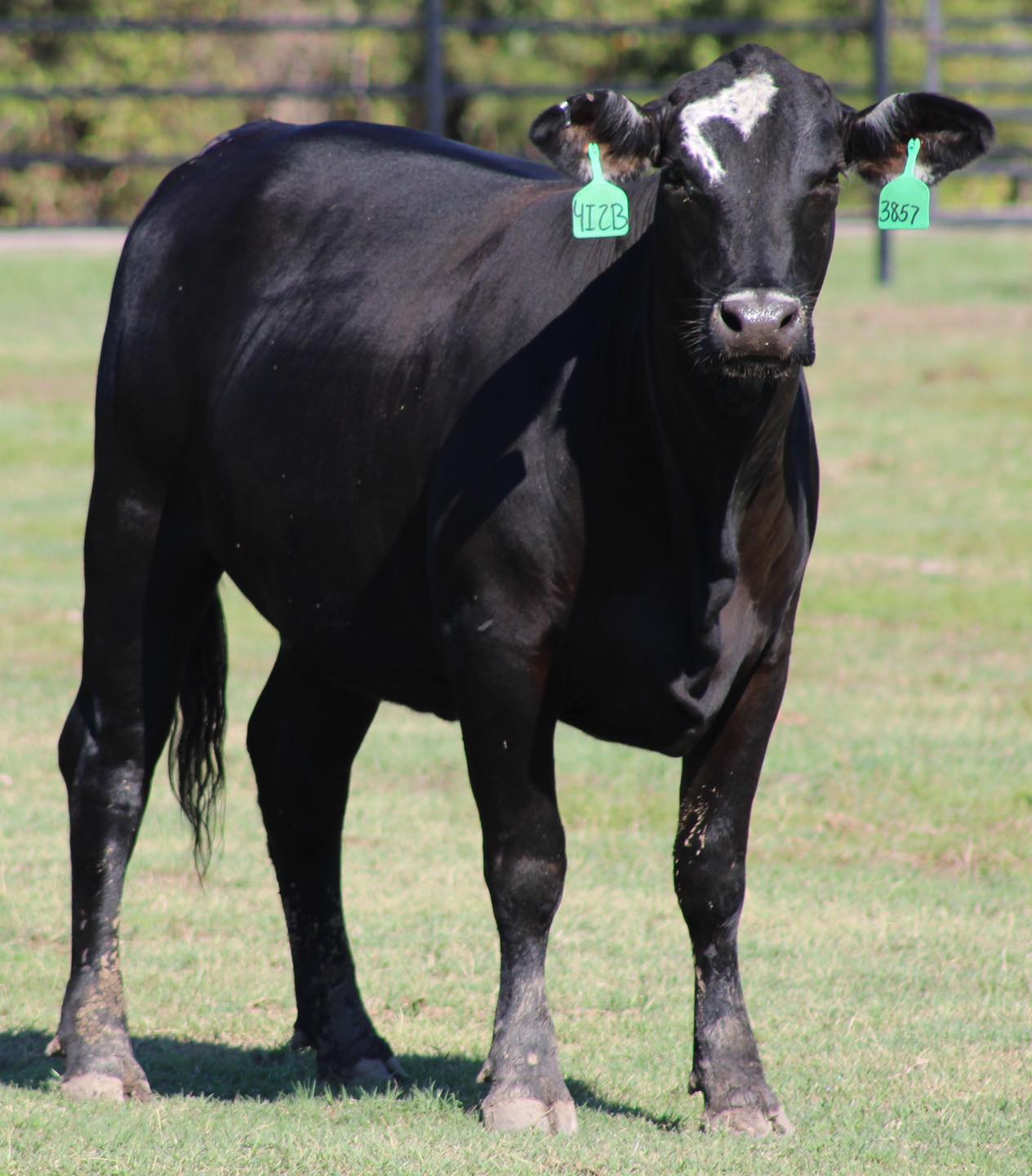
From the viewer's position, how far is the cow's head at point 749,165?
4289mm

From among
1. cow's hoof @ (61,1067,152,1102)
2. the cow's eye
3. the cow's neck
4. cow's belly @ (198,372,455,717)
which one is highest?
the cow's eye

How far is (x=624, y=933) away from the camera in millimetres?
6789

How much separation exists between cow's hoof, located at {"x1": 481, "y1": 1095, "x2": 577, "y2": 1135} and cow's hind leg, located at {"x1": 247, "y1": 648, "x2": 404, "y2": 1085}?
0.99 meters

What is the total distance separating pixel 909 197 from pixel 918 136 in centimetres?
14

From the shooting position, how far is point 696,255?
445cm

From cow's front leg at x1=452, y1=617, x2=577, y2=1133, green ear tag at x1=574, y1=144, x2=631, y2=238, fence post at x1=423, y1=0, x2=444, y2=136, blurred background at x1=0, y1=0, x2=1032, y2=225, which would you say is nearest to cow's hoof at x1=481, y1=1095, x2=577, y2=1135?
cow's front leg at x1=452, y1=617, x2=577, y2=1133

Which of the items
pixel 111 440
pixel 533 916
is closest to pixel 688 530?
pixel 533 916

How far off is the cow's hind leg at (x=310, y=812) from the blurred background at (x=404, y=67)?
54.8ft

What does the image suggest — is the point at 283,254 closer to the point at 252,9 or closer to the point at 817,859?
the point at 817,859

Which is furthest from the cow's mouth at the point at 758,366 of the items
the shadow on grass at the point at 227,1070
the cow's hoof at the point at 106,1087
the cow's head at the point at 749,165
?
the cow's hoof at the point at 106,1087

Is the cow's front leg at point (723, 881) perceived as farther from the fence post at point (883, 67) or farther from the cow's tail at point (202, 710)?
the fence post at point (883, 67)

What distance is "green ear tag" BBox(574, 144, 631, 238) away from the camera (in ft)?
15.0

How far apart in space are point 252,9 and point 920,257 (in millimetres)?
10700

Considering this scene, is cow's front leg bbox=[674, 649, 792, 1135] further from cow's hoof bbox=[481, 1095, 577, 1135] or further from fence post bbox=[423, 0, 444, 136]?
fence post bbox=[423, 0, 444, 136]
